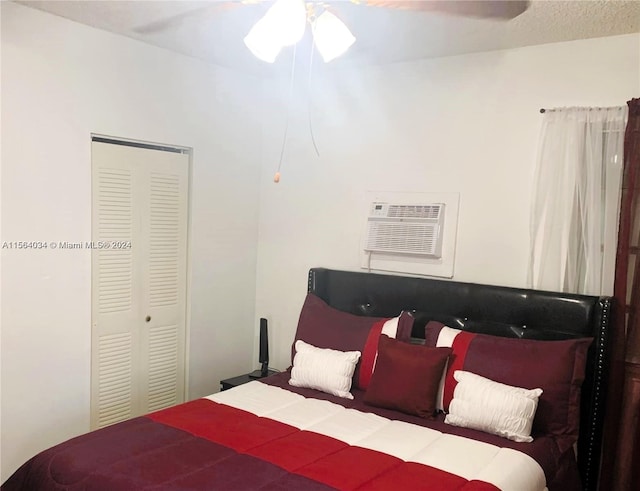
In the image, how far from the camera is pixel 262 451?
2150 mm

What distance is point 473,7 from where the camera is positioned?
7.88ft

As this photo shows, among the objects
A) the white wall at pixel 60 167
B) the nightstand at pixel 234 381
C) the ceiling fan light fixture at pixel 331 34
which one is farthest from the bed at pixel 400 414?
the ceiling fan light fixture at pixel 331 34

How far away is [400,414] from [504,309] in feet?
2.57

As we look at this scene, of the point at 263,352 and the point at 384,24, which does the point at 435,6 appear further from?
the point at 263,352

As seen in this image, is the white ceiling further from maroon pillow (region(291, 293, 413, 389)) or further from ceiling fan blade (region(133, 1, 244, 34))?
maroon pillow (region(291, 293, 413, 389))

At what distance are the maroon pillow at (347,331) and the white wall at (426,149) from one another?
49 centimetres

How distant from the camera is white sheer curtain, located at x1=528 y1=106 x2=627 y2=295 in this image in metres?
2.69

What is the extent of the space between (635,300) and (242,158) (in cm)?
256

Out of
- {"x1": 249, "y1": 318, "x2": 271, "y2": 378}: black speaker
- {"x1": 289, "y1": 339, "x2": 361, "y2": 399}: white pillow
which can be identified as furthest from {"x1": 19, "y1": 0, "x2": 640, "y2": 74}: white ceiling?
{"x1": 249, "y1": 318, "x2": 271, "y2": 378}: black speaker

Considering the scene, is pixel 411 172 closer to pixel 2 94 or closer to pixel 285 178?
pixel 285 178

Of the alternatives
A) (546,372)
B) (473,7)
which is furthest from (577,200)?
(473,7)

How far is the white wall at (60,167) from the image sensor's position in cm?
269

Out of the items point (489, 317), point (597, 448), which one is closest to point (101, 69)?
point (489, 317)

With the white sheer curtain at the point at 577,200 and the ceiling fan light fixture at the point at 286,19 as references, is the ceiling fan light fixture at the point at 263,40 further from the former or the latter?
the white sheer curtain at the point at 577,200
